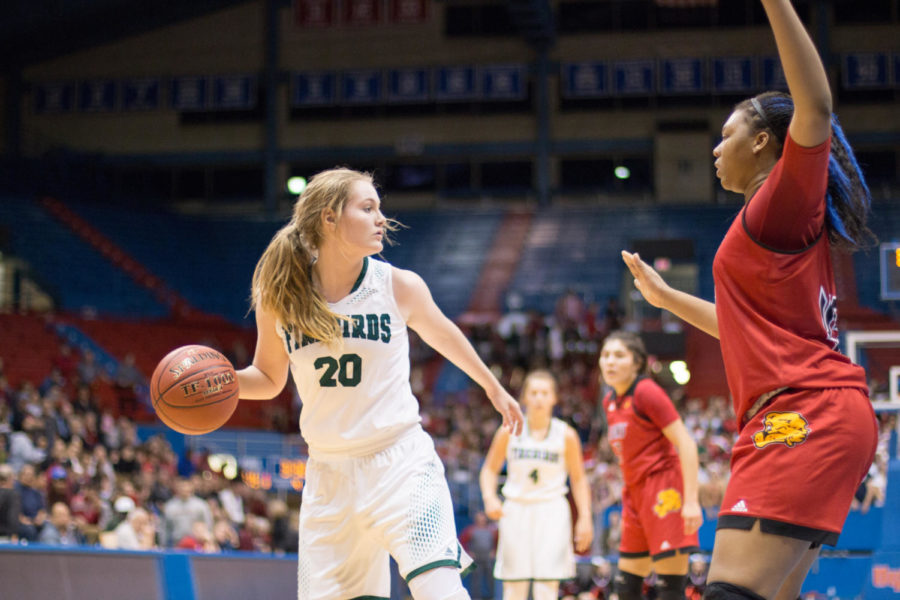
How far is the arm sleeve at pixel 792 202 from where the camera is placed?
2.47m

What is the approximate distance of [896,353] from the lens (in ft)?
21.6

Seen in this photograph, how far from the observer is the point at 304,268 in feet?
12.5

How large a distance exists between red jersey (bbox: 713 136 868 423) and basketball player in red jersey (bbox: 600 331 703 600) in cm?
324

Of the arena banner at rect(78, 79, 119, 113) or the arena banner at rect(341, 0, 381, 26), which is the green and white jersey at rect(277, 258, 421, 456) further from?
the arena banner at rect(78, 79, 119, 113)

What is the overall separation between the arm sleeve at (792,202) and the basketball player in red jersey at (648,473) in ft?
11.2

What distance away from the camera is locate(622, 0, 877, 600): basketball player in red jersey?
245cm

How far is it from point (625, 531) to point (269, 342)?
313cm

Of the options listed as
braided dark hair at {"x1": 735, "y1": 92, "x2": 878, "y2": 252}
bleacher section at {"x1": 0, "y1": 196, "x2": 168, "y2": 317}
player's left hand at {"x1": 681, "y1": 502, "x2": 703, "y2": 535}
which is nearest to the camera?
braided dark hair at {"x1": 735, "y1": 92, "x2": 878, "y2": 252}

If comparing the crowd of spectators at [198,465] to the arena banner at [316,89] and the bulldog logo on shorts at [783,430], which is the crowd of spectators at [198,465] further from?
the arena banner at [316,89]

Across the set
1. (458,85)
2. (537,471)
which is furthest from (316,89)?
(537,471)

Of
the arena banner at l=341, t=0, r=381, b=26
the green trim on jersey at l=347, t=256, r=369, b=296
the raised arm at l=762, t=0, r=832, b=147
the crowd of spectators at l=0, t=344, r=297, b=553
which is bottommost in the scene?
the crowd of spectators at l=0, t=344, r=297, b=553

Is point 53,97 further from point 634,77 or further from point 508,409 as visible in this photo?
point 508,409

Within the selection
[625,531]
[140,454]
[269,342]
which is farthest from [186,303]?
[269,342]

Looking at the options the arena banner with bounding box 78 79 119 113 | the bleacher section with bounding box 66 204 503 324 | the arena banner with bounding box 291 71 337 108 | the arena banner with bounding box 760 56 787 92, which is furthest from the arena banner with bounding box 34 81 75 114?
the arena banner with bounding box 760 56 787 92
